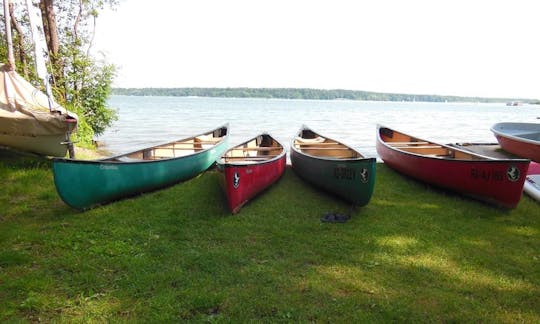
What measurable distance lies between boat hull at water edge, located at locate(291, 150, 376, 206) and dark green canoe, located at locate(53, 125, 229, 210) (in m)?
2.30

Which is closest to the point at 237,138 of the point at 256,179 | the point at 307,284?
the point at 256,179

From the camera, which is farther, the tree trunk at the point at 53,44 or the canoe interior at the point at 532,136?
the canoe interior at the point at 532,136

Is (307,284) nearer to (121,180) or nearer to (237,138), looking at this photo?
(121,180)

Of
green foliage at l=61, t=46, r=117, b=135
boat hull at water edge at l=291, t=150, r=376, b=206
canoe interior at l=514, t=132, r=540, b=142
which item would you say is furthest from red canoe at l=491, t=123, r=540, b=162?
green foliage at l=61, t=46, r=117, b=135

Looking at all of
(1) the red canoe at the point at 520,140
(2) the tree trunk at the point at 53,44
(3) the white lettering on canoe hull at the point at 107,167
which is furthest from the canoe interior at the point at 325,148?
(2) the tree trunk at the point at 53,44

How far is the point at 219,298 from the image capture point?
10.9 ft

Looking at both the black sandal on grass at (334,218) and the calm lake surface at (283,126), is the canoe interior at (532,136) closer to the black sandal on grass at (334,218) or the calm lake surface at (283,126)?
the calm lake surface at (283,126)

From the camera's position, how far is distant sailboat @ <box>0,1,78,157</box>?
22.3ft

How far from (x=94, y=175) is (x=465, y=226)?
5.08 meters

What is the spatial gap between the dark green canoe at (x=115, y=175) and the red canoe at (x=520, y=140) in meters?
7.15

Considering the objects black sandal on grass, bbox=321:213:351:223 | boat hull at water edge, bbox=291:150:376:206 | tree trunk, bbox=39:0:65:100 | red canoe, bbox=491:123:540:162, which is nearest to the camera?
black sandal on grass, bbox=321:213:351:223

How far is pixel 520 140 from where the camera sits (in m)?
8.95

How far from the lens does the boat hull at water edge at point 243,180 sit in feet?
17.6

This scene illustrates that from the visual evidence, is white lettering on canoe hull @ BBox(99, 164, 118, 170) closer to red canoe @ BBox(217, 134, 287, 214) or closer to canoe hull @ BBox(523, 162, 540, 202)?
red canoe @ BBox(217, 134, 287, 214)
